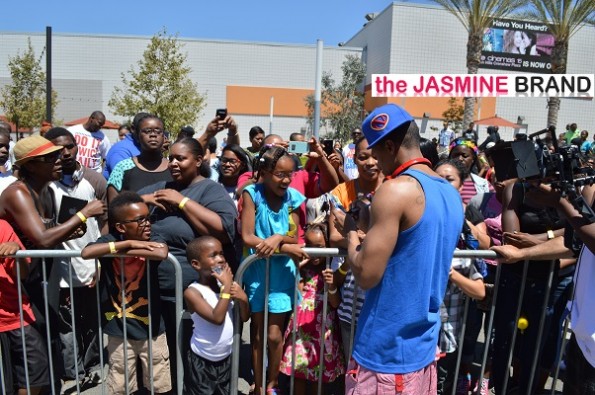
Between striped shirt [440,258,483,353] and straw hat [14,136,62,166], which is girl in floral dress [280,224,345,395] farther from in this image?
straw hat [14,136,62,166]

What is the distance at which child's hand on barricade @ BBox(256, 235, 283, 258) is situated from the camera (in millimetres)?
3262

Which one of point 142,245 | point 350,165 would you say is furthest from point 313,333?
point 350,165

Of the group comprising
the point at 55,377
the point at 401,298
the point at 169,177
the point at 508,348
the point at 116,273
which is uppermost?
the point at 169,177

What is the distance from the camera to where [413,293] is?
2.25m

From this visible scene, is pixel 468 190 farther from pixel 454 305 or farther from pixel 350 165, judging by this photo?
pixel 350 165

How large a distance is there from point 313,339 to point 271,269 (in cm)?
64

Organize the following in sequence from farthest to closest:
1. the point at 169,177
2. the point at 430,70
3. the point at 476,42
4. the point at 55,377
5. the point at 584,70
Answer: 1. the point at 584,70
2. the point at 430,70
3. the point at 476,42
4. the point at 169,177
5. the point at 55,377

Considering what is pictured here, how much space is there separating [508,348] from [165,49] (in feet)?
69.6

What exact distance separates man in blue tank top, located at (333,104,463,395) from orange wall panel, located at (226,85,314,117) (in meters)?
34.6

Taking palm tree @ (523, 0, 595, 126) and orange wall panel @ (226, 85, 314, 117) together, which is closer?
palm tree @ (523, 0, 595, 126)

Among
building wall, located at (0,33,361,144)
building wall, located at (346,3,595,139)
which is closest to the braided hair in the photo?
building wall, located at (346,3,595,139)

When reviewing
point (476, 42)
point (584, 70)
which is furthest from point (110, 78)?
point (584, 70)

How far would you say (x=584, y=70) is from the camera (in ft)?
118

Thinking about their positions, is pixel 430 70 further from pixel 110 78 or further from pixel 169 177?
pixel 169 177
